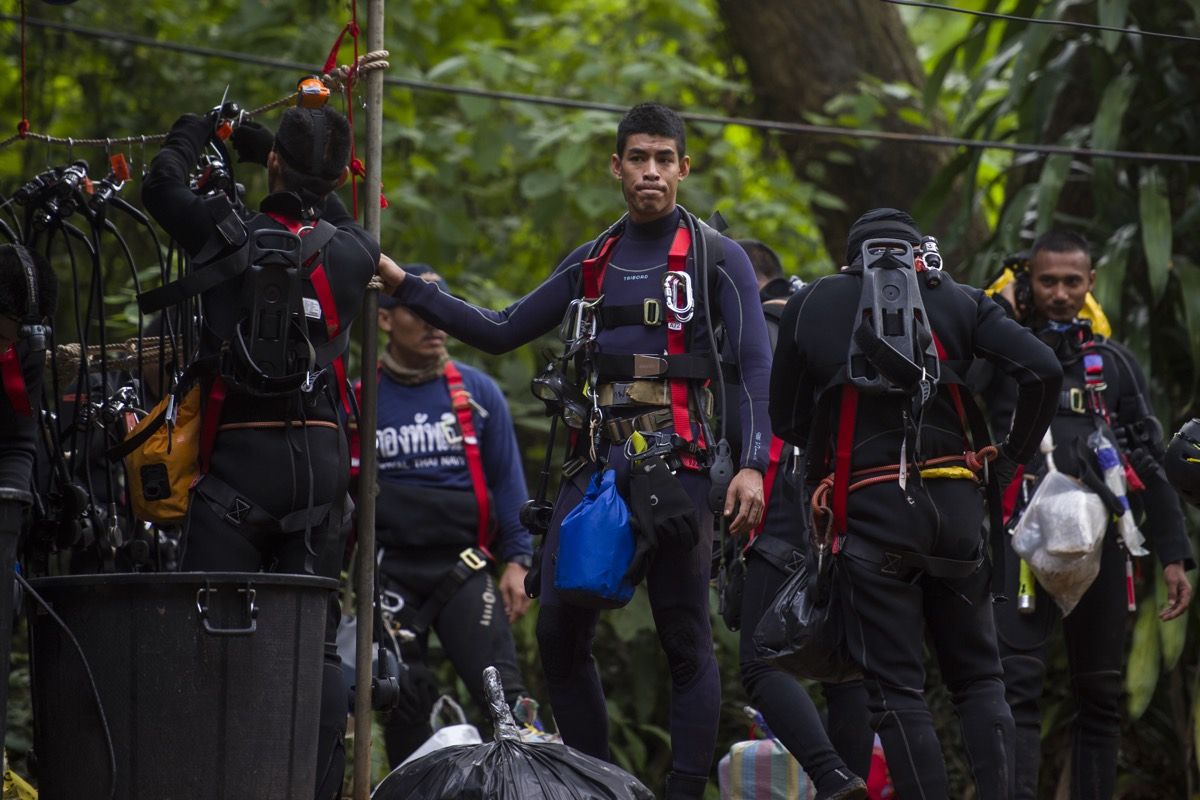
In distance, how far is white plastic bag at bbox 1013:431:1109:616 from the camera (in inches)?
242

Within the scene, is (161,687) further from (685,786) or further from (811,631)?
(811,631)

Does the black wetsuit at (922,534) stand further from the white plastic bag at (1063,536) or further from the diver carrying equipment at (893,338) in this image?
the white plastic bag at (1063,536)

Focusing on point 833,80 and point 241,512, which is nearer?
point 241,512

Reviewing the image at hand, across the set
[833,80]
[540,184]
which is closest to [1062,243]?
[540,184]

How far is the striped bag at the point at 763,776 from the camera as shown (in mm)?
6395

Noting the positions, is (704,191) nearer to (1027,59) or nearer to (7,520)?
(1027,59)

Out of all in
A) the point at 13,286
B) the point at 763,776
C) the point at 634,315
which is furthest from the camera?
the point at 763,776

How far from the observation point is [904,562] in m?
4.87

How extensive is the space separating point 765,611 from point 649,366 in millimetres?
1074

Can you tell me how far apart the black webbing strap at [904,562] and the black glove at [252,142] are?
7.43 ft

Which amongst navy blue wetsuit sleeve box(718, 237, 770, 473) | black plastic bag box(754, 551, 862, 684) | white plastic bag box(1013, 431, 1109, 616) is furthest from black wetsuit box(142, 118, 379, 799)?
white plastic bag box(1013, 431, 1109, 616)

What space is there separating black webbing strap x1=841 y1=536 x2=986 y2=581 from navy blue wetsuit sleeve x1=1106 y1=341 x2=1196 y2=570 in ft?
6.64

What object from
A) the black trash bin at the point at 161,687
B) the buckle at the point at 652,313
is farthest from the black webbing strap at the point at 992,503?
the black trash bin at the point at 161,687

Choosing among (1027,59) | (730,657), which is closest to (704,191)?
(1027,59)
